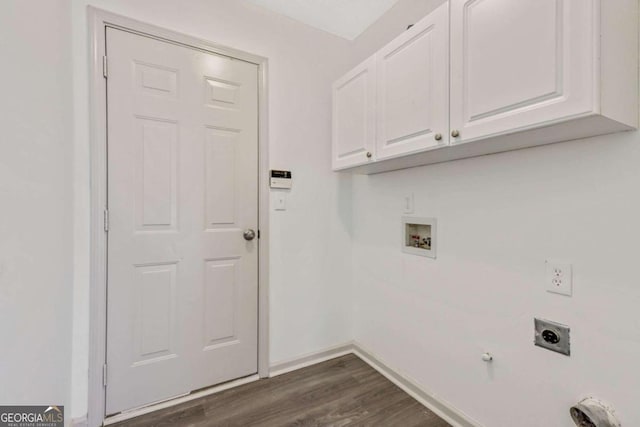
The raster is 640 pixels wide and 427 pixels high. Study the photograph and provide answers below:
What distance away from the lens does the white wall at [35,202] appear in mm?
801

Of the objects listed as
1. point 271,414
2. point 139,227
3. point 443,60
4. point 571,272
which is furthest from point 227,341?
point 443,60

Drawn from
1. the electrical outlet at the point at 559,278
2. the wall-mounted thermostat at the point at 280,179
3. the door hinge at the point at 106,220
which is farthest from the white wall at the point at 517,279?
the door hinge at the point at 106,220

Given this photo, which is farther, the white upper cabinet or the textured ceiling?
the textured ceiling

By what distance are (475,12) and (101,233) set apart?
2050mm

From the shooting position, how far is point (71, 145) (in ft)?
4.69

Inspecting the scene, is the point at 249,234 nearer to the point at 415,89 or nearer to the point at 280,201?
the point at 280,201

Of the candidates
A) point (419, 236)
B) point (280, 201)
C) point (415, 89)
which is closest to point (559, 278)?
point (419, 236)

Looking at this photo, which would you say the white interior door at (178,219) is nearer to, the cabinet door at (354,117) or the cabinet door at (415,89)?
the cabinet door at (354,117)

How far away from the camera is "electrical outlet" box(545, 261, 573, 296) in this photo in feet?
3.68

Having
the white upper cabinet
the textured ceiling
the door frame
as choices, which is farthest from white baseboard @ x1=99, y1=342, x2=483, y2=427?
the textured ceiling

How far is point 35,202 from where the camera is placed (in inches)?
39.0

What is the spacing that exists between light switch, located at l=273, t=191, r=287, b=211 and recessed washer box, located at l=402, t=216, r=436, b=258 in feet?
2.75

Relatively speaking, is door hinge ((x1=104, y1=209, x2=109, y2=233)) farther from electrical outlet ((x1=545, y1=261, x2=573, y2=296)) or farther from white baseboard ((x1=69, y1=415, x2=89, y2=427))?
electrical outlet ((x1=545, y1=261, x2=573, y2=296))

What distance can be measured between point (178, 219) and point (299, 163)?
91 centimetres
